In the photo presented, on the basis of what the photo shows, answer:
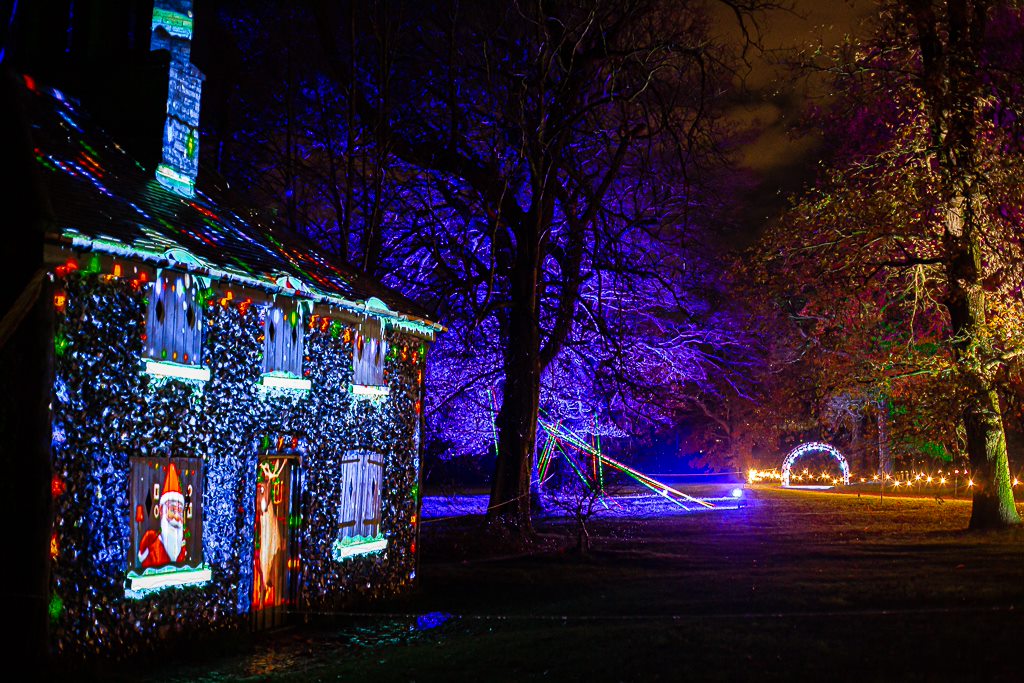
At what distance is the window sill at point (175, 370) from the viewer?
986cm

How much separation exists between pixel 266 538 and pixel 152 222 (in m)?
4.03

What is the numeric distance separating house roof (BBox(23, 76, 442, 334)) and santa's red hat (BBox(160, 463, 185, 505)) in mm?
2199

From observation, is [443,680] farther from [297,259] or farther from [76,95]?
[76,95]

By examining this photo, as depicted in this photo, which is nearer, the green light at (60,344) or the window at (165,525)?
the green light at (60,344)

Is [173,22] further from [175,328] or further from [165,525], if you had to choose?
[165,525]

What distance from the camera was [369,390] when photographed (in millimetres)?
13180

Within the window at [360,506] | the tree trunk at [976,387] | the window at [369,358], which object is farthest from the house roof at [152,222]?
the tree trunk at [976,387]

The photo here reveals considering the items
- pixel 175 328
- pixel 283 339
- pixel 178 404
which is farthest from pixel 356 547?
pixel 175 328

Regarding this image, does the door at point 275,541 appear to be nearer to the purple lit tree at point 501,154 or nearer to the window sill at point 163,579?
the window sill at point 163,579

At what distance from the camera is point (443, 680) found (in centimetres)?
861

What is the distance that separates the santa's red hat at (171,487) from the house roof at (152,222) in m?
2.20

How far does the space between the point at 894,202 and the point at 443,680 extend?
1543 cm

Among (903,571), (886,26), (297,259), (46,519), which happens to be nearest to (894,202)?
(886,26)

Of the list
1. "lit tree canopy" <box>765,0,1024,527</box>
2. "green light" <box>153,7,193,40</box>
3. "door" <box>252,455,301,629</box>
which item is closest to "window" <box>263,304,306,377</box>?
"door" <box>252,455,301,629</box>
